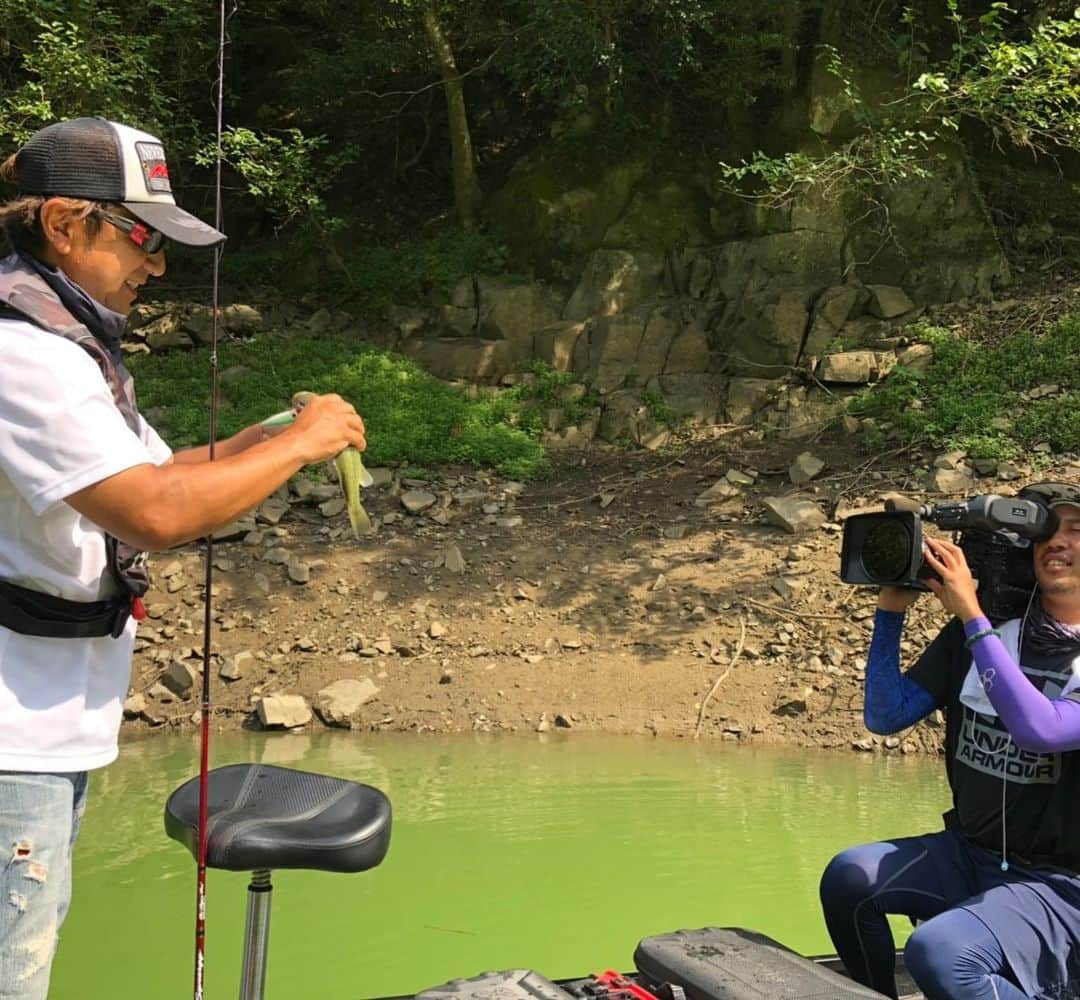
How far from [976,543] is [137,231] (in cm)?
196

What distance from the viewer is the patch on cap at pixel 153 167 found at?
216cm

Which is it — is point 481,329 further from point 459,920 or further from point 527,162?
point 459,920

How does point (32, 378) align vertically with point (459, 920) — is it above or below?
above

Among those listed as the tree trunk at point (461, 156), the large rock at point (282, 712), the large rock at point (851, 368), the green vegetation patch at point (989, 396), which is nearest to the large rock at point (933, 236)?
the green vegetation patch at point (989, 396)

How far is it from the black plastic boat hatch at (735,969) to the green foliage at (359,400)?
7642mm

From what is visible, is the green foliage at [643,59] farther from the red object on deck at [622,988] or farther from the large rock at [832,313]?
the red object on deck at [622,988]

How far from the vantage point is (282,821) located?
2.29 meters

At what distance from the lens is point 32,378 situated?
74.1 inches

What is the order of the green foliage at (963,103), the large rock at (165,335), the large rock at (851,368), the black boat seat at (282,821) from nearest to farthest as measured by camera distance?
the black boat seat at (282,821), the green foliage at (963,103), the large rock at (851,368), the large rock at (165,335)

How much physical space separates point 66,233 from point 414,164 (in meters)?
13.3

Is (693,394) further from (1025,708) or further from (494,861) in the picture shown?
(1025,708)

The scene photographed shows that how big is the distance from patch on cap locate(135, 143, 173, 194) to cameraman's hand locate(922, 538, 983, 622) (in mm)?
1758

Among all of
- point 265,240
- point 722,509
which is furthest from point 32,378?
point 265,240

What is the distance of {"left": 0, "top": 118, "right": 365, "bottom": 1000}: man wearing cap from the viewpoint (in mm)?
1883
